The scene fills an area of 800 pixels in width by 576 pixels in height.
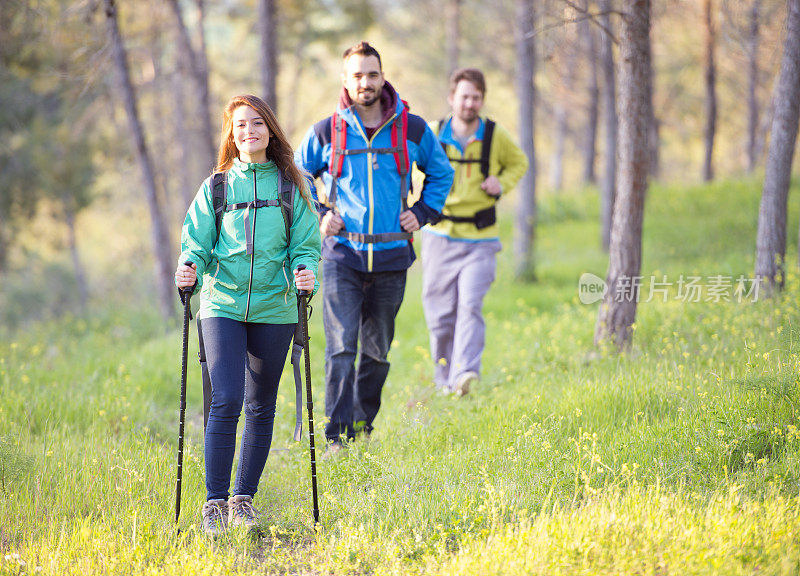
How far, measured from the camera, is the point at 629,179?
19.8ft

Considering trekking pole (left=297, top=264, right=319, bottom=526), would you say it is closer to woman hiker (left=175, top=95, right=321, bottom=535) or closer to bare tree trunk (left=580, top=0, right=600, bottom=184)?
woman hiker (left=175, top=95, right=321, bottom=535)

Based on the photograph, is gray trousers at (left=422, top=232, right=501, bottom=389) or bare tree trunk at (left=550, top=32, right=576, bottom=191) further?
bare tree trunk at (left=550, top=32, right=576, bottom=191)

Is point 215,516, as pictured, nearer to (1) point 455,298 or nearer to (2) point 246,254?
(2) point 246,254

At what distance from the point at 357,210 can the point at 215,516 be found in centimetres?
209

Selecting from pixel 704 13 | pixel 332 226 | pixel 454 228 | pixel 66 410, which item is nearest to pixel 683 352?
Result: pixel 454 228

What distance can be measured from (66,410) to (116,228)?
21.0 meters

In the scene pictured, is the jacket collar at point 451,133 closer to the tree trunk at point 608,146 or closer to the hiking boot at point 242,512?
the hiking boot at point 242,512

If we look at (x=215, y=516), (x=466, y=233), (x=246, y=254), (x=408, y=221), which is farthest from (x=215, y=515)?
(x=466, y=233)

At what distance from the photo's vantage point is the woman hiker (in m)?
3.61

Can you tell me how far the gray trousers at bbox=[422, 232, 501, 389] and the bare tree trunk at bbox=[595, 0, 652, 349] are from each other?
3.62 feet

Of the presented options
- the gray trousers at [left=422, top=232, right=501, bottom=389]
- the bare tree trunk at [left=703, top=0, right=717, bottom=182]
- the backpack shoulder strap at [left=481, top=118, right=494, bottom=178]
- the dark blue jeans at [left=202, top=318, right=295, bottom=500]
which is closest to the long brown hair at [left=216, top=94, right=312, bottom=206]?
the dark blue jeans at [left=202, top=318, right=295, bottom=500]

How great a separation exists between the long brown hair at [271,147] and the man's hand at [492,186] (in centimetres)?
239

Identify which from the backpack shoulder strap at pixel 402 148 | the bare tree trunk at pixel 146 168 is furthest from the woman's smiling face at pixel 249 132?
the bare tree trunk at pixel 146 168

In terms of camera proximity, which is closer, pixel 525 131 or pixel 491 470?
pixel 491 470
